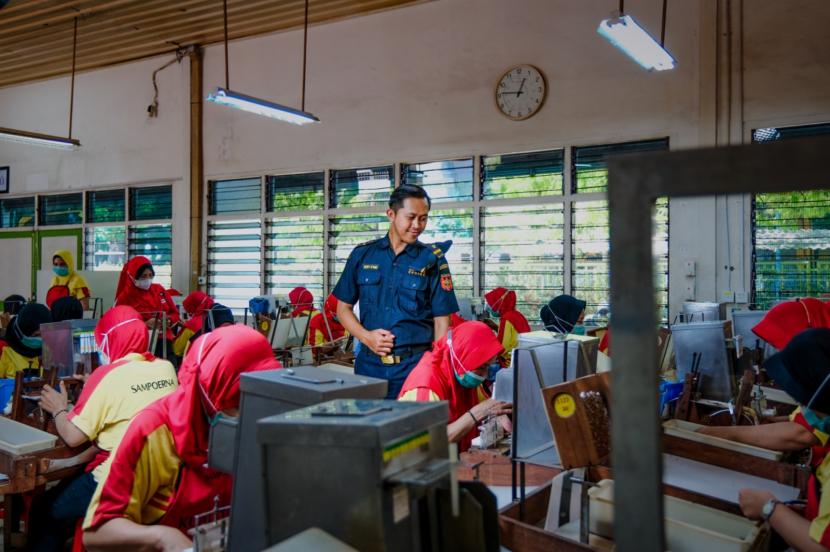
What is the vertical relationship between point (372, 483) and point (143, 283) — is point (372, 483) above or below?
below

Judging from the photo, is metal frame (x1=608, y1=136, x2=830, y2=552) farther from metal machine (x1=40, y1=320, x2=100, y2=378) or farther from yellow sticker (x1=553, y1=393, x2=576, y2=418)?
metal machine (x1=40, y1=320, x2=100, y2=378)

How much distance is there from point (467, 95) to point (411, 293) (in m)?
4.13

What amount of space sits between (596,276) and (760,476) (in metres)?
4.18

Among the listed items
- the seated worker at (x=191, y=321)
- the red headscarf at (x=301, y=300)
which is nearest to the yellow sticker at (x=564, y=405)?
the seated worker at (x=191, y=321)

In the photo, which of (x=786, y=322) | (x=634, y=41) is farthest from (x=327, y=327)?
(x=786, y=322)

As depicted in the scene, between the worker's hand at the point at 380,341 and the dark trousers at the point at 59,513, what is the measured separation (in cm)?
110

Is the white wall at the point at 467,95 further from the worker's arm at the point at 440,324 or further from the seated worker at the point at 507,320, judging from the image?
the worker's arm at the point at 440,324

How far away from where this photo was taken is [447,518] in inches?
32.9

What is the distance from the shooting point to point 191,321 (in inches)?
218

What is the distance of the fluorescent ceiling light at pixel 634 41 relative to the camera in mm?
3418

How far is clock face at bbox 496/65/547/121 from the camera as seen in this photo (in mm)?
6078

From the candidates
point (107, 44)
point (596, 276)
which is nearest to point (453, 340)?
point (596, 276)

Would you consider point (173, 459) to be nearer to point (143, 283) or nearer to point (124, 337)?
point (124, 337)

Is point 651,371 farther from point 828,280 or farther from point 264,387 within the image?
point 828,280
